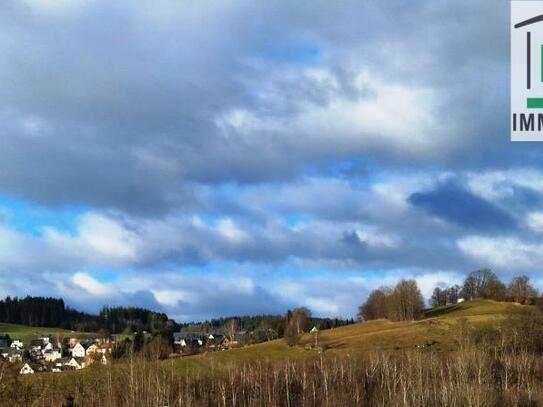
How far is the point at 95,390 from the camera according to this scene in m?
35.5

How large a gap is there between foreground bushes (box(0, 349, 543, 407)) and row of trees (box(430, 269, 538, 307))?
57.8 m

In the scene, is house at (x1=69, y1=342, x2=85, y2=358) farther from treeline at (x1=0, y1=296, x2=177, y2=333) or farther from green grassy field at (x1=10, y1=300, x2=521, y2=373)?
treeline at (x1=0, y1=296, x2=177, y2=333)

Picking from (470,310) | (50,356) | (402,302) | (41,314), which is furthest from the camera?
(41,314)

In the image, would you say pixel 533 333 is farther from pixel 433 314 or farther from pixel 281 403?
pixel 433 314

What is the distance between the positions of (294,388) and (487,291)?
7817cm

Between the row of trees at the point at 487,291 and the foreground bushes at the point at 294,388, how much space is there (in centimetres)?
5776

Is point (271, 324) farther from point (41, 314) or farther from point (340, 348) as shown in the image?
point (41, 314)

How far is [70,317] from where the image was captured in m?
163

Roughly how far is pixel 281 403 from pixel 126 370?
9.04m

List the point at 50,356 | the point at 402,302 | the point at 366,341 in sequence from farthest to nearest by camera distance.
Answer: the point at 402,302
the point at 366,341
the point at 50,356

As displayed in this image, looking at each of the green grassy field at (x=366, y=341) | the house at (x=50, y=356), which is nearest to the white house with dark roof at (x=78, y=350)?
the house at (x=50, y=356)

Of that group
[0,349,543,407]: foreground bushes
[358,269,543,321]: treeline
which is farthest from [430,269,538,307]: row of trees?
[0,349,543,407]: foreground bushes

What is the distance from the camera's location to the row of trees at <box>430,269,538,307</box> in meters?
107

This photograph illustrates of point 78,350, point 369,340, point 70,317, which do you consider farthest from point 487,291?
point 70,317
